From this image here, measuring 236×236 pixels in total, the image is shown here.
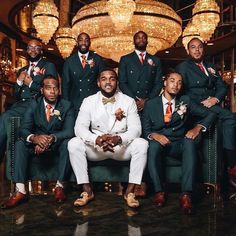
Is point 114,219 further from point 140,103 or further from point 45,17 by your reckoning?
point 45,17

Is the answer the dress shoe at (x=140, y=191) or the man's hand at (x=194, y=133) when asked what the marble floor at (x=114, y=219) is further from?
the man's hand at (x=194, y=133)

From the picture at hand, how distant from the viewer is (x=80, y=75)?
4660 millimetres

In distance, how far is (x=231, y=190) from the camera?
4.40 meters

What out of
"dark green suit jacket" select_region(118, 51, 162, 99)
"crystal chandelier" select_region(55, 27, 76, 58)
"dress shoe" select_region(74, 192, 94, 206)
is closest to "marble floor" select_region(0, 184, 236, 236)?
"dress shoe" select_region(74, 192, 94, 206)

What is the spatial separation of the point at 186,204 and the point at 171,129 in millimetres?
768

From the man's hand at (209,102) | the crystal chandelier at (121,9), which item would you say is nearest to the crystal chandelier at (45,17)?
Answer: the crystal chandelier at (121,9)

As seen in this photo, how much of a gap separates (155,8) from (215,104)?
3655mm

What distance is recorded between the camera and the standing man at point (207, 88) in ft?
13.3

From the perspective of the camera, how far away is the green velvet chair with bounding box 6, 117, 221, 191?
386cm

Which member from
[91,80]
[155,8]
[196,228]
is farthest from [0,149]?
[155,8]

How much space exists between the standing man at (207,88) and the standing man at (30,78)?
4.89 ft

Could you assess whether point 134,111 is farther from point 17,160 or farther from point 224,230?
point 224,230

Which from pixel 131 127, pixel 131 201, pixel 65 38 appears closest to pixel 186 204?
pixel 131 201

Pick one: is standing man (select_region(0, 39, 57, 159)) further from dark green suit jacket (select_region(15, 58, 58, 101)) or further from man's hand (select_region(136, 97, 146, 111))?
man's hand (select_region(136, 97, 146, 111))
